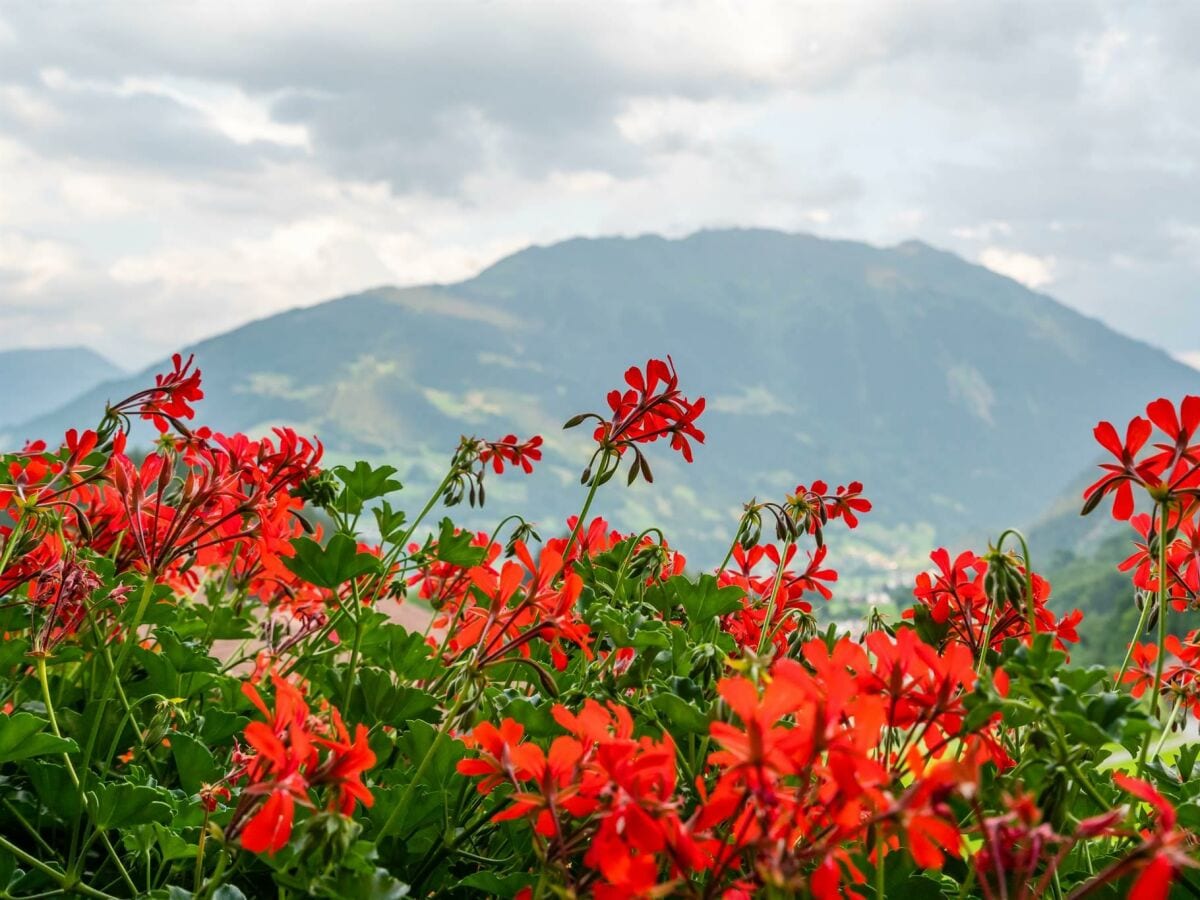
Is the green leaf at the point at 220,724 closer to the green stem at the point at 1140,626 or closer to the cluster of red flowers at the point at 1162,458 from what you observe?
the cluster of red flowers at the point at 1162,458

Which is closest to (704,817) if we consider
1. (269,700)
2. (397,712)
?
(397,712)

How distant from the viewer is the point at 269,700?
1685 millimetres

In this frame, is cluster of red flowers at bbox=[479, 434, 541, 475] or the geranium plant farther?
cluster of red flowers at bbox=[479, 434, 541, 475]

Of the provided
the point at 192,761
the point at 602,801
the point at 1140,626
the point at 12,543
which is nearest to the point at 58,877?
the point at 192,761

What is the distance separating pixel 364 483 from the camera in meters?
1.80

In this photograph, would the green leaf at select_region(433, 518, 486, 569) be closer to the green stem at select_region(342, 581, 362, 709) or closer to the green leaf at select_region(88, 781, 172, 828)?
the green stem at select_region(342, 581, 362, 709)

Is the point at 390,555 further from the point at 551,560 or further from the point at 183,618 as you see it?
the point at 551,560

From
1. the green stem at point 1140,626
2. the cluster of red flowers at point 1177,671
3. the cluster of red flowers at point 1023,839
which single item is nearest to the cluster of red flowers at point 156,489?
the cluster of red flowers at point 1023,839

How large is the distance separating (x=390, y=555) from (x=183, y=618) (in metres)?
0.57

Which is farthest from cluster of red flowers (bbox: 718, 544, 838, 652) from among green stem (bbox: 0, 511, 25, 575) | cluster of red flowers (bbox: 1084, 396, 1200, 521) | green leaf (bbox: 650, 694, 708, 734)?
green stem (bbox: 0, 511, 25, 575)

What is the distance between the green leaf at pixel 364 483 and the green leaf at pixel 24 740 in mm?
675

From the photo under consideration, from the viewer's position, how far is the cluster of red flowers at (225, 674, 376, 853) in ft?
2.96

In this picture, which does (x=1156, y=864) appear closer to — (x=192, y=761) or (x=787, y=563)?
(x=192, y=761)

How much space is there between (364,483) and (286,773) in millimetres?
916
